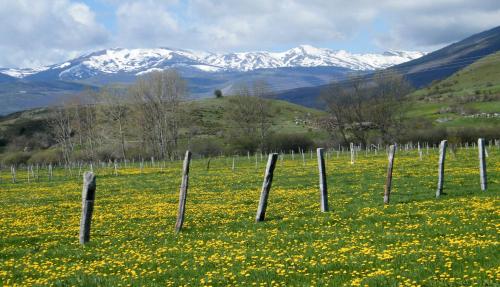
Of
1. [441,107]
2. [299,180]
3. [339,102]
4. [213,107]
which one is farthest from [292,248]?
[213,107]

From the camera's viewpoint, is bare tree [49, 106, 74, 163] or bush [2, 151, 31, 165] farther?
bare tree [49, 106, 74, 163]

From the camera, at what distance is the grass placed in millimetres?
11359

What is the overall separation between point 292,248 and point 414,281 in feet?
15.5

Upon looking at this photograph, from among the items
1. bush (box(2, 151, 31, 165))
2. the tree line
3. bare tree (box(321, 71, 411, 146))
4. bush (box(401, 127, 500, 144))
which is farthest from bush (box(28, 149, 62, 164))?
bush (box(401, 127, 500, 144))

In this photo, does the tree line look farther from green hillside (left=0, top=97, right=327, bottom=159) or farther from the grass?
the grass

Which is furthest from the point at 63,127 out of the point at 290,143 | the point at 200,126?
the point at 290,143

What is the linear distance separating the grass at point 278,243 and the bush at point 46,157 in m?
103

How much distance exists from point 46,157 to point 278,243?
125437 mm

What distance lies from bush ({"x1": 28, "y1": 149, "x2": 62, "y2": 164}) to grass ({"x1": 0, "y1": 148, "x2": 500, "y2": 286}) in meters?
103

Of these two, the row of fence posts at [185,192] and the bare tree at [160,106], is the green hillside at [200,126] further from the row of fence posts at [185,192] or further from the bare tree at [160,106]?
the row of fence posts at [185,192]

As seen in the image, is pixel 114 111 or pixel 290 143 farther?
Answer: pixel 114 111

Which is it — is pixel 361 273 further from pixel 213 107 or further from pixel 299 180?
pixel 213 107

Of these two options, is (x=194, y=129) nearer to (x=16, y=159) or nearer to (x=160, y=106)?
(x=160, y=106)

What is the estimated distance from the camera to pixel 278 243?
15375mm
